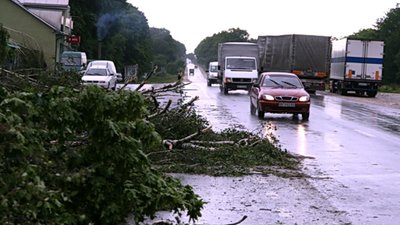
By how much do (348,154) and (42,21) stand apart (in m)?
41.6

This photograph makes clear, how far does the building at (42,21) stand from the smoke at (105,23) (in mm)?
14029

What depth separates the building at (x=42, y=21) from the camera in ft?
157

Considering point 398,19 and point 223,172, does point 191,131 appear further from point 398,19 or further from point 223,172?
point 398,19

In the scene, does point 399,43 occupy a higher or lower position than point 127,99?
higher

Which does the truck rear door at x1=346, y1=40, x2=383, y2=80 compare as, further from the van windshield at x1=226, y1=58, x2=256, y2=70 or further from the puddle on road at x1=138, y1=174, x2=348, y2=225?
the puddle on road at x1=138, y1=174, x2=348, y2=225

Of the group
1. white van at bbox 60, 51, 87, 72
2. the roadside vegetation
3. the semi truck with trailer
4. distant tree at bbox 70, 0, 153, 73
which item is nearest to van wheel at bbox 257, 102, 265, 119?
white van at bbox 60, 51, 87, 72

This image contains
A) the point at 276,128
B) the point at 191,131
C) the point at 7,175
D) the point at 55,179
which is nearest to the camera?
the point at 7,175

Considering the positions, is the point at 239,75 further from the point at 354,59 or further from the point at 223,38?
the point at 223,38

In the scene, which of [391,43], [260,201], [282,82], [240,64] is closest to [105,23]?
[240,64]

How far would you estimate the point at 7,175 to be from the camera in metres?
4.76

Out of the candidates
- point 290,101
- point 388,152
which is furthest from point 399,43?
point 388,152

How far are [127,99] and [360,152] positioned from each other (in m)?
8.72

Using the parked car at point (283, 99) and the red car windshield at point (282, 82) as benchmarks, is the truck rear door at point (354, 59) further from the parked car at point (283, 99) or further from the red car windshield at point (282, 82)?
the parked car at point (283, 99)

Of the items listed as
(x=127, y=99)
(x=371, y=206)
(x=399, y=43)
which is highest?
(x=399, y=43)
